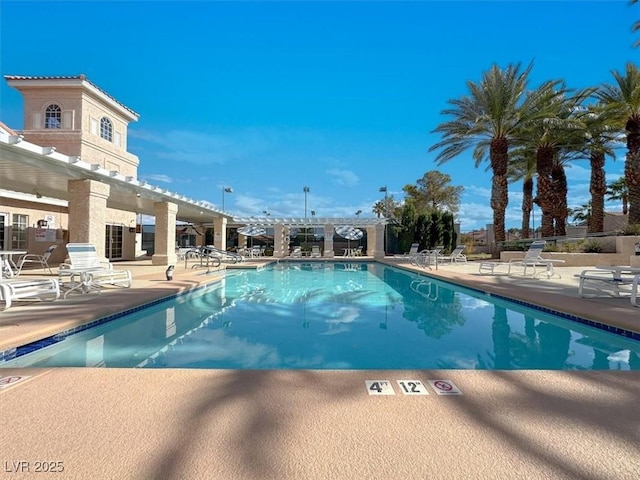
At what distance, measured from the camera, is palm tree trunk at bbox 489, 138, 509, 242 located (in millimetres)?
19719

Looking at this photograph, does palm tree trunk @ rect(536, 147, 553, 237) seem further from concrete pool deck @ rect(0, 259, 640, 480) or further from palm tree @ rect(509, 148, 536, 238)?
concrete pool deck @ rect(0, 259, 640, 480)

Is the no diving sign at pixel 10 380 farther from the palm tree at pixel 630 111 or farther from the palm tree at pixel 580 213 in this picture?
the palm tree at pixel 580 213

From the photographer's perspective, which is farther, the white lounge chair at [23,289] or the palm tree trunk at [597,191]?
the palm tree trunk at [597,191]

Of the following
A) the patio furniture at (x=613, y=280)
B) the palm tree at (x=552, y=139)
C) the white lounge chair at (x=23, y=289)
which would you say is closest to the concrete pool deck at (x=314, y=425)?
the white lounge chair at (x=23, y=289)

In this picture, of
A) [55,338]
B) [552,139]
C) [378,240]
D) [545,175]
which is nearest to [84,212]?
[55,338]

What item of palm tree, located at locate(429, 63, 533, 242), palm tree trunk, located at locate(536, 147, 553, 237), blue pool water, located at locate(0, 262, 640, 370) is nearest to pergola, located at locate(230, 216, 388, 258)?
palm tree, located at locate(429, 63, 533, 242)

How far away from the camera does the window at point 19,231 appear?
14.6 m

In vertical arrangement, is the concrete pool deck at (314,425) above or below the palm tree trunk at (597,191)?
below

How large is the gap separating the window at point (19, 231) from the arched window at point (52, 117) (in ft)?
15.3

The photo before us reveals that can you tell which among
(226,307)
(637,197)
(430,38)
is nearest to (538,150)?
(637,197)

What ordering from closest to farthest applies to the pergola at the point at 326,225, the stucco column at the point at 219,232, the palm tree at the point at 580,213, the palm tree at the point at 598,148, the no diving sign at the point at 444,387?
the no diving sign at the point at 444,387
the palm tree at the point at 598,148
the stucco column at the point at 219,232
the pergola at the point at 326,225
the palm tree at the point at 580,213

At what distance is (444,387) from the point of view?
2717 mm

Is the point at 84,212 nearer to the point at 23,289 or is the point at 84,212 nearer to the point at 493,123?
the point at 23,289

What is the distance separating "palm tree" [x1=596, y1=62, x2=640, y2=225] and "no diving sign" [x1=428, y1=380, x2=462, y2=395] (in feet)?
65.8
